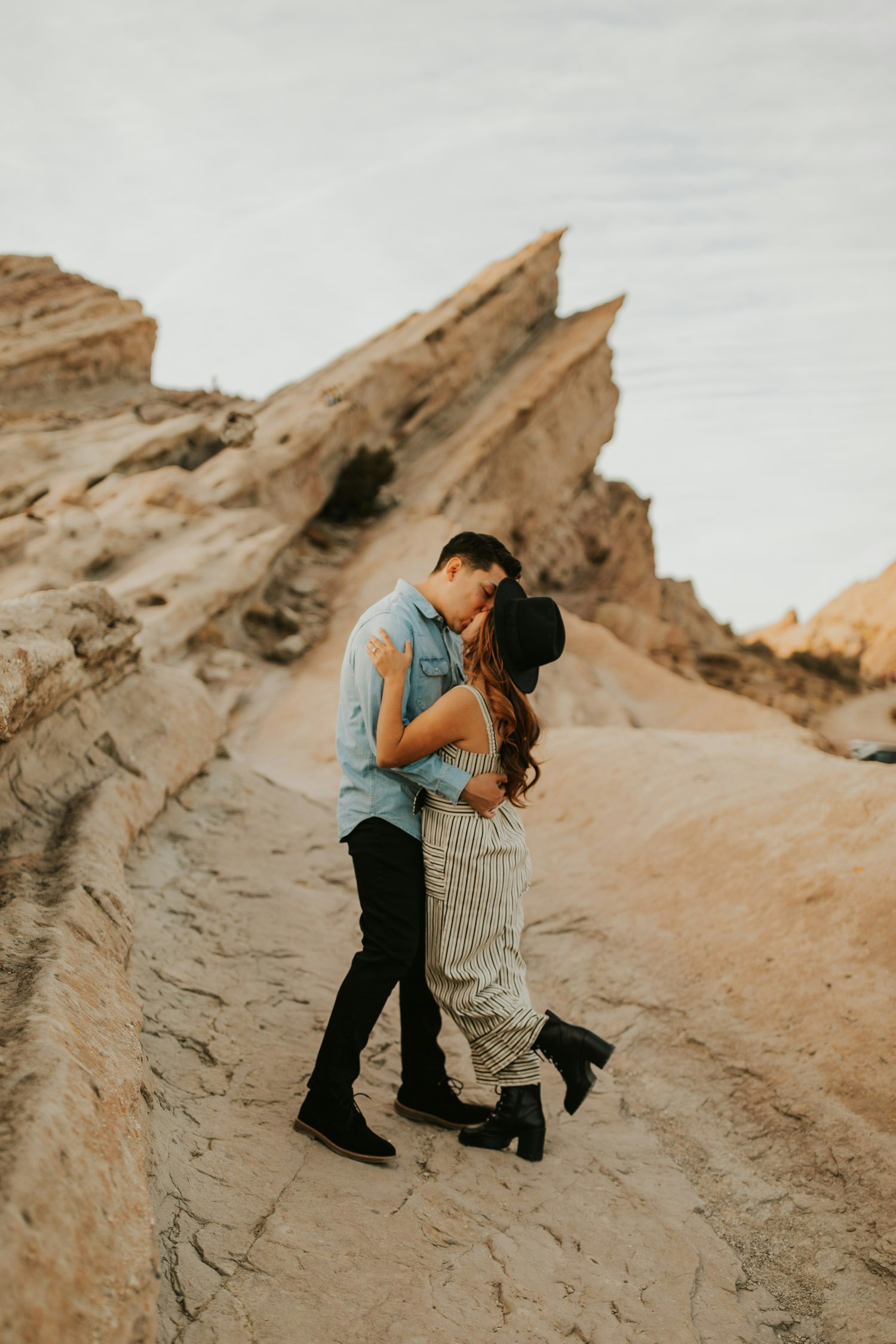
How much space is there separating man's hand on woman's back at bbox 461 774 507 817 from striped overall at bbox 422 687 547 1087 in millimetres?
28

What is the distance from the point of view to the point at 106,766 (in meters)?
5.00

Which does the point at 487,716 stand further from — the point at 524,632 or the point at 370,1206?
the point at 370,1206

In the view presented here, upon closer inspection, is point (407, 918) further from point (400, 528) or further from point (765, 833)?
point (400, 528)

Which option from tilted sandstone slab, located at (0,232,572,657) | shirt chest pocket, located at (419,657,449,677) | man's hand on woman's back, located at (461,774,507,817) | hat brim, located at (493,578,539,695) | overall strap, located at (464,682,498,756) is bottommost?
man's hand on woman's back, located at (461,774,507,817)

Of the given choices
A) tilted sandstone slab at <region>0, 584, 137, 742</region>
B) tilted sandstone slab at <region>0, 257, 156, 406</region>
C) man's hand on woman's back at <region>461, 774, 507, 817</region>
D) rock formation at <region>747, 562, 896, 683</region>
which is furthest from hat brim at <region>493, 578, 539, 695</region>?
rock formation at <region>747, 562, 896, 683</region>

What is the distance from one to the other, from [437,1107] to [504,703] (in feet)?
5.00

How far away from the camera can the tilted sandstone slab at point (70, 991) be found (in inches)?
66.0

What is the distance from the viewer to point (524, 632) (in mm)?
3047

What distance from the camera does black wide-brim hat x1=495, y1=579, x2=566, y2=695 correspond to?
304cm

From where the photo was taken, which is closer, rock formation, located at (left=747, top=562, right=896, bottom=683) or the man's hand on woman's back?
the man's hand on woman's back

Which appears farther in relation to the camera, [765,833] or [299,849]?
[299,849]

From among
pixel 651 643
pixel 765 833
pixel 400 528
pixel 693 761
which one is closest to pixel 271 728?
pixel 693 761

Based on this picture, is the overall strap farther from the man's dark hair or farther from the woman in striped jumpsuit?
the man's dark hair

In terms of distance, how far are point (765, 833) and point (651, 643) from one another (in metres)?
19.1
